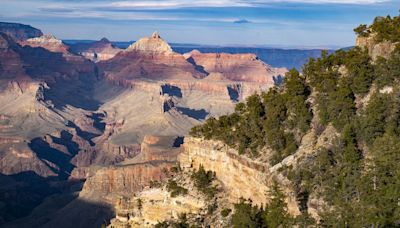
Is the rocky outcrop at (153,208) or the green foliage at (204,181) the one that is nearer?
the green foliage at (204,181)

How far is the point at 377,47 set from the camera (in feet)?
131

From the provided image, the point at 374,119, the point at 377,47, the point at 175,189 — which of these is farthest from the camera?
the point at 175,189

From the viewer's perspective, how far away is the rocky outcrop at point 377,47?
39000mm

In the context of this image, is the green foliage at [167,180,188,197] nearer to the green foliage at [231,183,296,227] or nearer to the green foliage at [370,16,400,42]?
the green foliage at [231,183,296,227]

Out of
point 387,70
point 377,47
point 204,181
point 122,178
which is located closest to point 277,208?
point 204,181

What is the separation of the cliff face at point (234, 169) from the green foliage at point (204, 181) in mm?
369

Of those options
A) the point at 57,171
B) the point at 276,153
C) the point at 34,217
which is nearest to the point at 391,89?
the point at 276,153

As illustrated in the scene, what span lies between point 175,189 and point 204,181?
6.74 feet

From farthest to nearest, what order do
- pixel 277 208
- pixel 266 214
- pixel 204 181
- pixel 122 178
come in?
pixel 122 178
pixel 204 181
pixel 266 214
pixel 277 208

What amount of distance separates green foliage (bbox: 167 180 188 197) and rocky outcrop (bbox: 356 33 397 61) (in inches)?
518

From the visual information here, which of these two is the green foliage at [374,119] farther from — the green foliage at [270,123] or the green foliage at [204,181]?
the green foliage at [204,181]

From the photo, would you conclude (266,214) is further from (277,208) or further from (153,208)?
(153,208)

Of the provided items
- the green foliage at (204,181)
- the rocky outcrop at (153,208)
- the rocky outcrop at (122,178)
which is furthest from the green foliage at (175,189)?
the rocky outcrop at (122,178)

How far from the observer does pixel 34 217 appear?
115 metres
